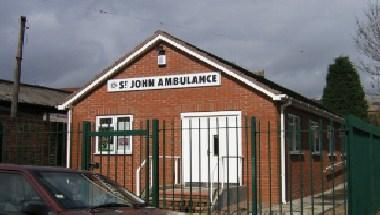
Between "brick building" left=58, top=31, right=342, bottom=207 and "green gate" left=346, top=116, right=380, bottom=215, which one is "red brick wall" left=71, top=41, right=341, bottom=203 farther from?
"green gate" left=346, top=116, right=380, bottom=215

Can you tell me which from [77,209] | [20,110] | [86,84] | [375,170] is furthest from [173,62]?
[77,209]

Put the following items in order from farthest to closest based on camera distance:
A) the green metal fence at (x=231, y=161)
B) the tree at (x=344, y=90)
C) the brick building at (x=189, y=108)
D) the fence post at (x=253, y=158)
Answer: the tree at (x=344, y=90) < the brick building at (x=189, y=108) < the green metal fence at (x=231, y=161) < the fence post at (x=253, y=158)

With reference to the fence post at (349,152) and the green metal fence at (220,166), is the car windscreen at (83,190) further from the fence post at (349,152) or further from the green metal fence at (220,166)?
the green metal fence at (220,166)

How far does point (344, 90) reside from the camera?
3609 cm

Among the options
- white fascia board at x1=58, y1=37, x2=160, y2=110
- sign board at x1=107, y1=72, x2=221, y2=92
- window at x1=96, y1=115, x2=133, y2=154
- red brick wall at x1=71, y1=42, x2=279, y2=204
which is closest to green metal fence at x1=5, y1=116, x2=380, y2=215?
red brick wall at x1=71, y1=42, x2=279, y2=204

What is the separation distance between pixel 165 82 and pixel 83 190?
12546 millimetres

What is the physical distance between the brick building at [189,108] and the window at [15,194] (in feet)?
34.1

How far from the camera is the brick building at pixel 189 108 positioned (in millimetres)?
17438

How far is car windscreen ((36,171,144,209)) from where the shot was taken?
6.40m

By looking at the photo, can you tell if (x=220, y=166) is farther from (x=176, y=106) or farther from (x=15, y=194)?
(x=15, y=194)

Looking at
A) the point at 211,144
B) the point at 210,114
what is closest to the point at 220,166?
the point at 211,144

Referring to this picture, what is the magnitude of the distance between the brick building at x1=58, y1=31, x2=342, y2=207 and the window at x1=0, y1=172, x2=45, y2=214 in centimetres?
1039

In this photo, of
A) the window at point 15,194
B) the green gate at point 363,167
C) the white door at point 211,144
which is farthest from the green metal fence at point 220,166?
the window at point 15,194

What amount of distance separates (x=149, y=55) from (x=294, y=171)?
6098mm
